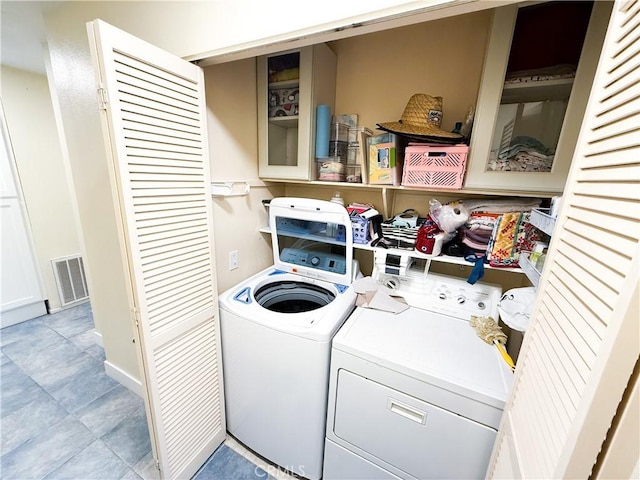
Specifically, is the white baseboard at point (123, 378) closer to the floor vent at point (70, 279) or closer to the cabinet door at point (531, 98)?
the floor vent at point (70, 279)

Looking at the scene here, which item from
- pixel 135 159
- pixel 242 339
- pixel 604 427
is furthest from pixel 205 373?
pixel 604 427

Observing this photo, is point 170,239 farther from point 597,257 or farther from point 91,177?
point 597,257

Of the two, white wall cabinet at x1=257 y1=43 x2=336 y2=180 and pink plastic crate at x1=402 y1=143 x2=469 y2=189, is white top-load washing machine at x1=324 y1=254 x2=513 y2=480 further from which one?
white wall cabinet at x1=257 y1=43 x2=336 y2=180

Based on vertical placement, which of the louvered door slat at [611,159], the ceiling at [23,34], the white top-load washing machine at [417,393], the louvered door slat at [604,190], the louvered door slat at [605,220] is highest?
the ceiling at [23,34]

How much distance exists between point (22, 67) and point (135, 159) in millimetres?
2887

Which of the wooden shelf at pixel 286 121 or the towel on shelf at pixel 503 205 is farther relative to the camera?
the wooden shelf at pixel 286 121

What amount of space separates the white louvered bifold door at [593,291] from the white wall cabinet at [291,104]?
1.28 metres

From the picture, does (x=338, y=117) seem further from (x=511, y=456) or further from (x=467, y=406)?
(x=511, y=456)

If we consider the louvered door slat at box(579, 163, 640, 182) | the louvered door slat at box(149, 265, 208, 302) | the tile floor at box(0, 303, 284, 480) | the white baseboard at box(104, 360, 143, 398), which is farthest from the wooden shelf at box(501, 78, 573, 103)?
the white baseboard at box(104, 360, 143, 398)

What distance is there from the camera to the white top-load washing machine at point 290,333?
128cm

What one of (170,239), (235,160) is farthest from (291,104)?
(170,239)

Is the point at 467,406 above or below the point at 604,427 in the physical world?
below

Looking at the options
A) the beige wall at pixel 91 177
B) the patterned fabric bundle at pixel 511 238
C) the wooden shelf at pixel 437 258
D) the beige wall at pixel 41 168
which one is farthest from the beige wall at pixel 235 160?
the beige wall at pixel 41 168

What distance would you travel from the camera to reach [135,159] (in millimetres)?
986
